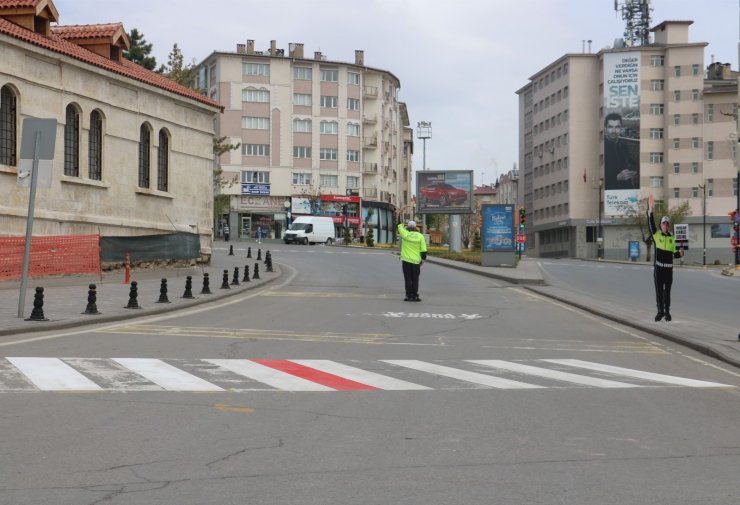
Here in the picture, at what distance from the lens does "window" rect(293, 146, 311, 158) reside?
99375 millimetres

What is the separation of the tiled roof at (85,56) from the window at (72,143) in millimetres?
1729

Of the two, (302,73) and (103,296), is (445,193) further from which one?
(103,296)

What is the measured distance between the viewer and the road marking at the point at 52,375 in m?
8.52

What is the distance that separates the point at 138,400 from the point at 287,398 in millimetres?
1293

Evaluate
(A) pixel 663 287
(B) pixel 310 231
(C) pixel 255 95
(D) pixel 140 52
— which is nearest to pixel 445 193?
(B) pixel 310 231

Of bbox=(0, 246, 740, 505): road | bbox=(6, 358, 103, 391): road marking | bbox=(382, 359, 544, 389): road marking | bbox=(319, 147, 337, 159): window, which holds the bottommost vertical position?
bbox=(382, 359, 544, 389): road marking

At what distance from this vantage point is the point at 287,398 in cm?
817

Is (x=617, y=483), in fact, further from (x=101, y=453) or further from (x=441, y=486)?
(x=101, y=453)

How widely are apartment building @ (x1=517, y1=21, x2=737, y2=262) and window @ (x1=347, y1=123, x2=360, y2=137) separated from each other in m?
25.3

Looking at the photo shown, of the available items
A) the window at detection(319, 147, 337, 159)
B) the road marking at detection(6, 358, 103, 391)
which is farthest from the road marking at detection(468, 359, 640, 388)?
the window at detection(319, 147, 337, 159)

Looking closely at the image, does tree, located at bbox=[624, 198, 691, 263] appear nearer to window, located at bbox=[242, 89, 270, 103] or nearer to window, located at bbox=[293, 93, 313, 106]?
window, located at bbox=[293, 93, 313, 106]

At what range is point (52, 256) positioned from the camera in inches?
931

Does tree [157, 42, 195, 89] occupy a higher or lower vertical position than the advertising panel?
higher

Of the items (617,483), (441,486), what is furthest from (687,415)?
(441,486)
